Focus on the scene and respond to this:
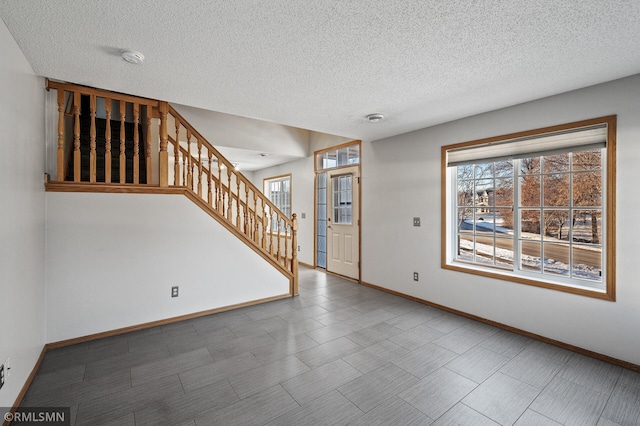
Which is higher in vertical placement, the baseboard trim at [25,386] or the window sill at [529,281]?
the window sill at [529,281]

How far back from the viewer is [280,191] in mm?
7445

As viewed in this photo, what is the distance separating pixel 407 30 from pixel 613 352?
3.15 metres

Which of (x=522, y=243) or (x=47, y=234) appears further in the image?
(x=522, y=243)

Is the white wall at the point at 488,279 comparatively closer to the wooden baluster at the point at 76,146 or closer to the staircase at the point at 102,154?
the staircase at the point at 102,154

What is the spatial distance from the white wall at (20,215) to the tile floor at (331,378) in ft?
1.22

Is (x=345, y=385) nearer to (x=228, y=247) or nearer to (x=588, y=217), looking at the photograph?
(x=228, y=247)

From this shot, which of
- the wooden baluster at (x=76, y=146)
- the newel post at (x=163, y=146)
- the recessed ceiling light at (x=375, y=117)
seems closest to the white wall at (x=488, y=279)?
the recessed ceiling light at (x=375, y=117)

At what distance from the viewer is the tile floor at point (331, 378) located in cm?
186

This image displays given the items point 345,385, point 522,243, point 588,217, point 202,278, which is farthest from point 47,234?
point 588,217

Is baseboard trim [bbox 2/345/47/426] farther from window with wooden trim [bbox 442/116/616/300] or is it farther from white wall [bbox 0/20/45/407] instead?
window with wooden trim [bbox 442/116/616/300]

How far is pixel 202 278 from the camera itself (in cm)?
357

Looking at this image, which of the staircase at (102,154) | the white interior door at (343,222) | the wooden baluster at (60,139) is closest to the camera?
the wooden baluster at (60,139)

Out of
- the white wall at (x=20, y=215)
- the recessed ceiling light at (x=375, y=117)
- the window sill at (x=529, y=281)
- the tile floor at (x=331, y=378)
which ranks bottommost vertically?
the tile floor at (x=331, y=378)

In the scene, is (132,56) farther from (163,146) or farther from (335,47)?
(335,47)
